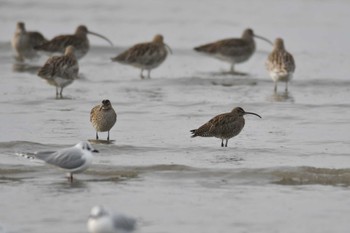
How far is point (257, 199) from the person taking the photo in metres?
10.8

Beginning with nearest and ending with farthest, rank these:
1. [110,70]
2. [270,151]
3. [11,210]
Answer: [11,210]
[270,151]
[110,70]

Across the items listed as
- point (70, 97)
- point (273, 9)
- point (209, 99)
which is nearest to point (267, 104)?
point (209, 99)

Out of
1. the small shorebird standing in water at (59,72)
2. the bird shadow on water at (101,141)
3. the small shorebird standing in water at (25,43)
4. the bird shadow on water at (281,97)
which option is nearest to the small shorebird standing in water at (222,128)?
the bird shadow on water at (101,141)

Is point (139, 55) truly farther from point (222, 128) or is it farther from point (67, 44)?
point (222, 128)

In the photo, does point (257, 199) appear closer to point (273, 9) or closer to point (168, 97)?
point (168, 97)

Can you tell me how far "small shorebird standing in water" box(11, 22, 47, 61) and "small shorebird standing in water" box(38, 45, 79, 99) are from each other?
15.2ft

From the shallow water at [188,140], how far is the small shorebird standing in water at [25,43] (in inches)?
10.3

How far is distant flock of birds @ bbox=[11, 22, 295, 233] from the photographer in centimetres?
1106

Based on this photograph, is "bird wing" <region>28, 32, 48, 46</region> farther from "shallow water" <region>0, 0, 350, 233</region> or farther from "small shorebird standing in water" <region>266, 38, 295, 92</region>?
"small shorebird standing in water" <region>266, 38, 295, 92</region>

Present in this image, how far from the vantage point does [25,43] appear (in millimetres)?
23219

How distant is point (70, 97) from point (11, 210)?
26.8 ft

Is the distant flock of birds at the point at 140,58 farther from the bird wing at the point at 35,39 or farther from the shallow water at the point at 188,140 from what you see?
the shallow water at the point at 188,140

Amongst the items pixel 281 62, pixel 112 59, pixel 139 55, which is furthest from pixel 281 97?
pixel 112 59

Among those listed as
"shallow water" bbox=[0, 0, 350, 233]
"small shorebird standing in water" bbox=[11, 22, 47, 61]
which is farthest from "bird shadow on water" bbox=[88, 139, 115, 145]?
"small shorebird standing in water" bbox=[11, 22, 47, 61]
